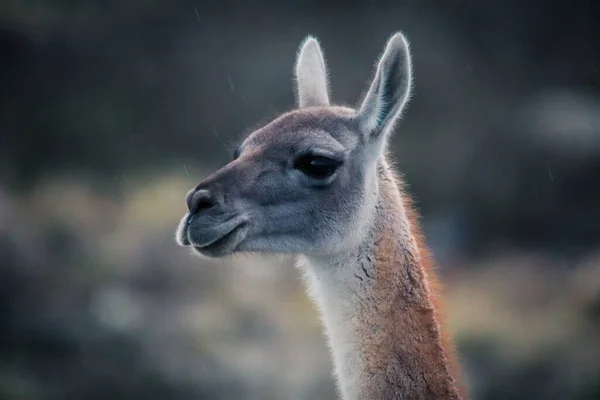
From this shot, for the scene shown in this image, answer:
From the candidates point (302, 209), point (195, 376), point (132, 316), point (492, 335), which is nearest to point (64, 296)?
point (132, 316)

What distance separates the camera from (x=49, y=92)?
42.3 ft

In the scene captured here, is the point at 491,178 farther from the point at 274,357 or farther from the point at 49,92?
the point at 49,92

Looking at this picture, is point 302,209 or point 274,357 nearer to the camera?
point 302,209

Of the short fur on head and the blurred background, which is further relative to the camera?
the blurred background

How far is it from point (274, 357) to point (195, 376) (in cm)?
75

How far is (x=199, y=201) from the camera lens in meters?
3.03

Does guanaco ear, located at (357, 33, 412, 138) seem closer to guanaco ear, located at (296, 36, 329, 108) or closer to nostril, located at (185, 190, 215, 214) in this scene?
guanaco ear, located at (296, 36, 329, 108)

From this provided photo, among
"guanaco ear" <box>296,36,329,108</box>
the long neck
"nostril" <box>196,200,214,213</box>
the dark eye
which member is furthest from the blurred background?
"nostril" <box>196,200,214,213</box>

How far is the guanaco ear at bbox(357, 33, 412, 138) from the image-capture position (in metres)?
3.19

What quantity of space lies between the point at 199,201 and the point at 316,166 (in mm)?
472

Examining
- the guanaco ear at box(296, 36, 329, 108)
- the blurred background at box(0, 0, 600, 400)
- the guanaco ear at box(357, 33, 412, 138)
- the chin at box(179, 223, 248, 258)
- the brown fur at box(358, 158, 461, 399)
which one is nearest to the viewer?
the brown fur at box(358, 158, 461, 399)

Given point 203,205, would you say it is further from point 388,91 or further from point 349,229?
point 388,91

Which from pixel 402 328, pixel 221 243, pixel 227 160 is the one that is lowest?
pixel 402 328

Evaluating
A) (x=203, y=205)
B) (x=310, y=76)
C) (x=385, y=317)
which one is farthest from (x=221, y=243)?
(x=310, y=76)
